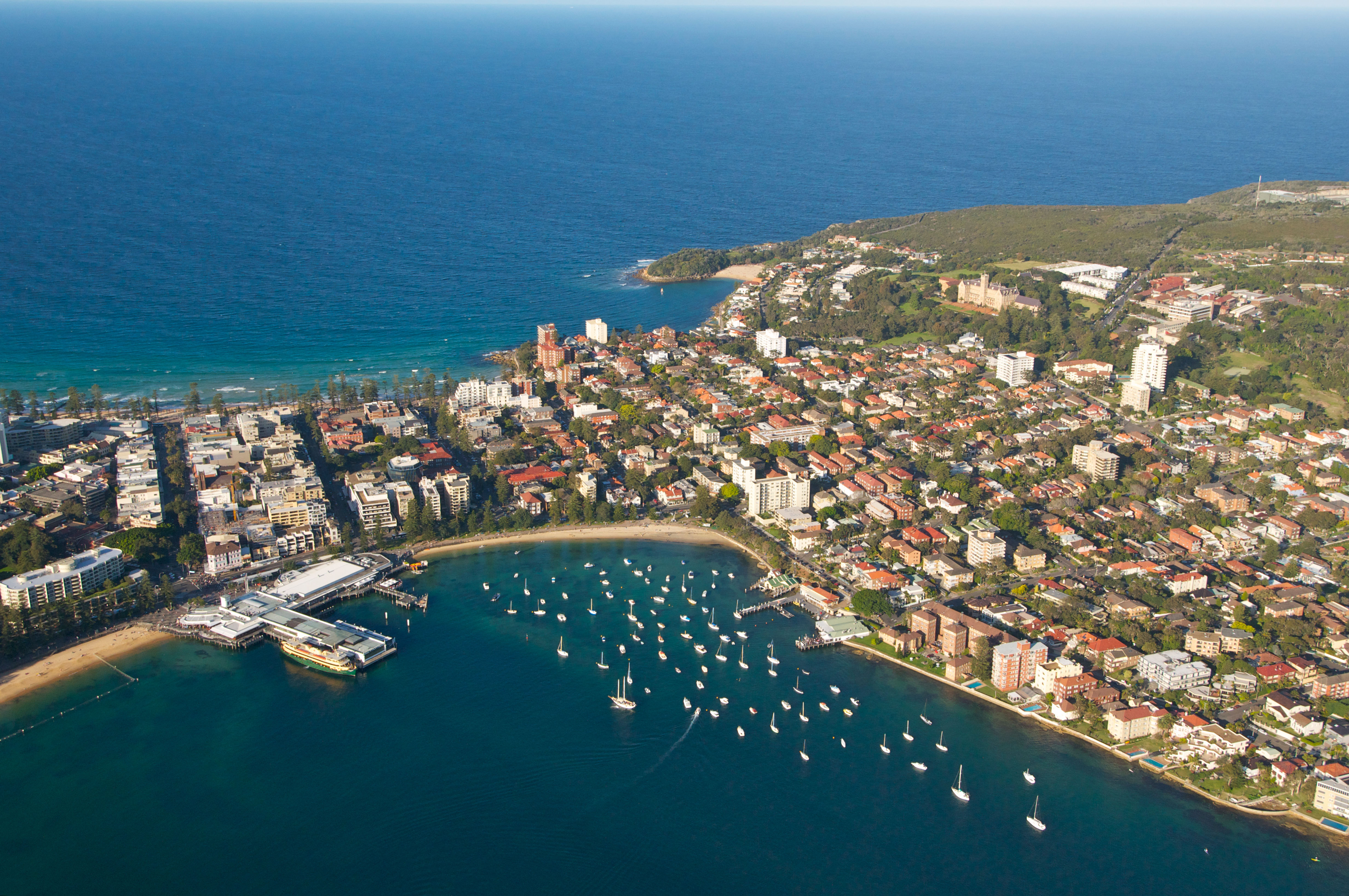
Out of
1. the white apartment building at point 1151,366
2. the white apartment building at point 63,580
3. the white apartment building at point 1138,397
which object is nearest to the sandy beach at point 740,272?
the white apartment building at point 1151,366

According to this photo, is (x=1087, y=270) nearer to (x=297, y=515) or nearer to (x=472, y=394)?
(x=472, y=394)

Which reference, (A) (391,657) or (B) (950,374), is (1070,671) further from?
(B) (950,374)

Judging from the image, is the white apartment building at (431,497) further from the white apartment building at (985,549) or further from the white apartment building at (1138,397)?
the white apartment building at (1138,397)

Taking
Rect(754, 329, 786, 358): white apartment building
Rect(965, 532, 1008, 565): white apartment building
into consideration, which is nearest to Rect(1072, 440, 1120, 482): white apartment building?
Rect(965, 532, 1008, 565): white apartment building

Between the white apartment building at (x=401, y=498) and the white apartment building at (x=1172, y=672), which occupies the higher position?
the white apartment building at (x=401, y=498)

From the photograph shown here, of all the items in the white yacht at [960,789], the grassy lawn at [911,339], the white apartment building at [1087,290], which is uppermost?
the white apartment building at [1087,290]

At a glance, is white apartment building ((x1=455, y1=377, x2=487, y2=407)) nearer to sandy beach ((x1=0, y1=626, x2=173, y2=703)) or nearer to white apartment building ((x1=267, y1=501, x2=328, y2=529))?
white apartment building ((x1=267, y1=501, x2=328, y2=529))

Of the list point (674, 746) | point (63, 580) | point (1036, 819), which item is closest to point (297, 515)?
point (63, 580)
